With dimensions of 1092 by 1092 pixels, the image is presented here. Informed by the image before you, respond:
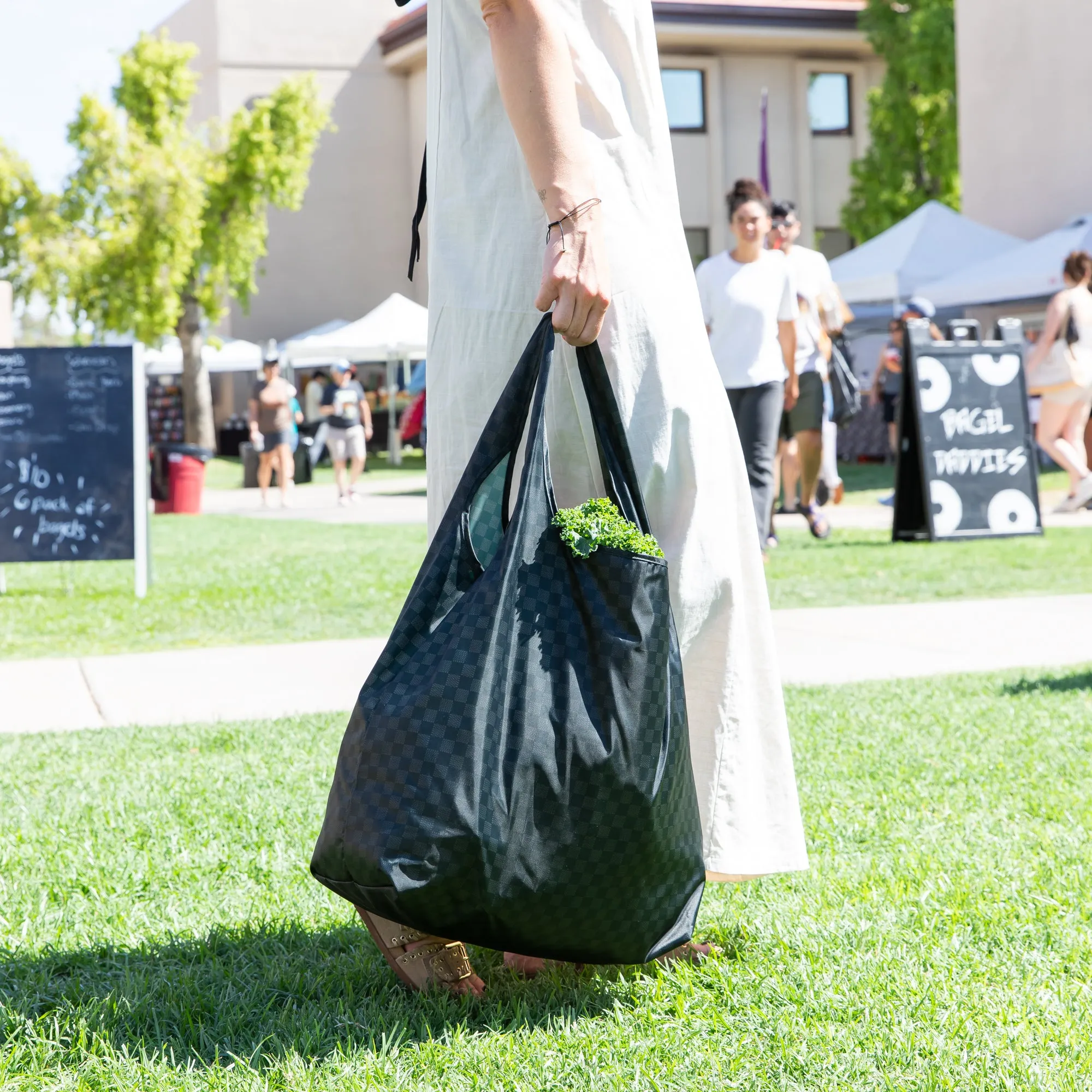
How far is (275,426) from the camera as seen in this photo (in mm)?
17266

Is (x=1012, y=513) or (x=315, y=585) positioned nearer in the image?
(x=315, y=585)

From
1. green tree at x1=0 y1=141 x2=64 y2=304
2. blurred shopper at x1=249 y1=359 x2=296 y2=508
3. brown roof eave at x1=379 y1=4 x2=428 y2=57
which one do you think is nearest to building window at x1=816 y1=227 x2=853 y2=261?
brown roof eave at x1=379 y1=4 x2=428 y2=57

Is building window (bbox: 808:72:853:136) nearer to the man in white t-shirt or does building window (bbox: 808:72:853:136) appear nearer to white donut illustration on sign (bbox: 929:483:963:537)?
the man in white t-shirt

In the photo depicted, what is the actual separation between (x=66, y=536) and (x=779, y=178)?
92.0ft

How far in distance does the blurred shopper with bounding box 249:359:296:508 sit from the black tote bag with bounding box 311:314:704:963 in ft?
50.5

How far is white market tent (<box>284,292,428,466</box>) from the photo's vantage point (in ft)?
82.6

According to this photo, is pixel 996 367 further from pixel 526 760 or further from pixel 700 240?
pixel 700 240

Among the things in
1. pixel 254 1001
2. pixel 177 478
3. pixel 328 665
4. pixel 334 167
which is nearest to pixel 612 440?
pixel 254 1001

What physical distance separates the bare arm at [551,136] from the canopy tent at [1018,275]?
15920 mm

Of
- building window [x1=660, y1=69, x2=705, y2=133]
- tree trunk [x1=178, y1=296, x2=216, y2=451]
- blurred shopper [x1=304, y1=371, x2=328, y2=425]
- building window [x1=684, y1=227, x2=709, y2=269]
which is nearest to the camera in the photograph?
tree trunk [x1=178, y1=296, x2=216, y2=451]

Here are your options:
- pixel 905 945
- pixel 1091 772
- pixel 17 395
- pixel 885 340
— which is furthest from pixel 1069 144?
pixel 905 945

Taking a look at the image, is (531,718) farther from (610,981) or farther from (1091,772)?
(1091,772)

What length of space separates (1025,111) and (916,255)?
13.1ft

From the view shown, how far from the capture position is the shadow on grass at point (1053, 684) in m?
4.70
